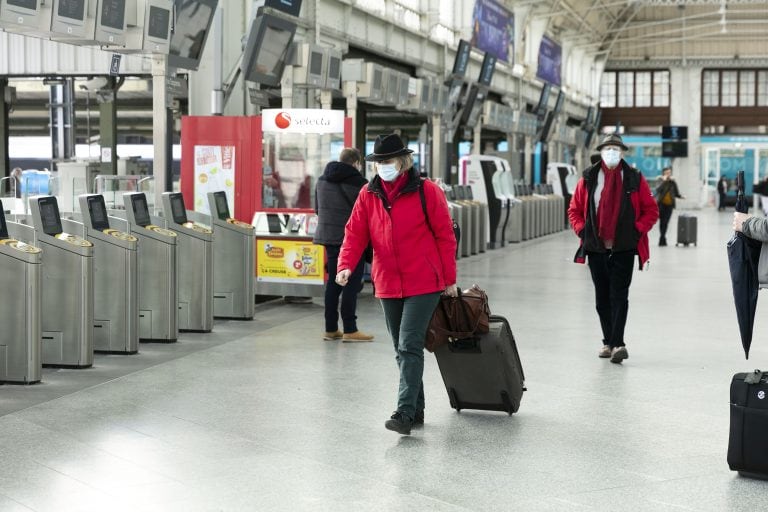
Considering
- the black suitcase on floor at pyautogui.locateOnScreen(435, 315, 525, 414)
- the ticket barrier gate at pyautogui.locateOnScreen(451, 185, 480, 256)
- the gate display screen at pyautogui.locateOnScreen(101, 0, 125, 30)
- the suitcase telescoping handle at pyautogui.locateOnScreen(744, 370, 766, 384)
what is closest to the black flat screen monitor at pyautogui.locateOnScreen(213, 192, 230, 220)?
the gate display screen at pyautogui.locateOnScreen(101, 0, 125, 30)

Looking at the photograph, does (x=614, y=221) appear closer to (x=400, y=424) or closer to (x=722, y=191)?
(x=400, y=424)

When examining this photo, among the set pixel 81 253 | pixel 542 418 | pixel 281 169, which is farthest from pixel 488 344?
pixel 281 169

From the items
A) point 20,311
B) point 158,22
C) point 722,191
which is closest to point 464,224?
point 158,22

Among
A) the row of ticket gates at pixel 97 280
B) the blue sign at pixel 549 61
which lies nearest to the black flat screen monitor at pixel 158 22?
the row of ticket gates at pixel 97 280

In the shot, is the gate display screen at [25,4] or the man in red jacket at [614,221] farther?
the gate display screen at [25,4]

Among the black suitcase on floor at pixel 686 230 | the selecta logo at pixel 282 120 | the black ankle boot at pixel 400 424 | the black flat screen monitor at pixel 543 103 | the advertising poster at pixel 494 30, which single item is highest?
the advertising poster at pixel 494 30

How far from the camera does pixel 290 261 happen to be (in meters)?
12.1

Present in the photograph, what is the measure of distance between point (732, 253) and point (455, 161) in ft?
92.6

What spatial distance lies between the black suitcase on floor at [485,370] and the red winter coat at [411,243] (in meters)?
0.46

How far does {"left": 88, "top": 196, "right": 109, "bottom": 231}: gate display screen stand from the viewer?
338 inches

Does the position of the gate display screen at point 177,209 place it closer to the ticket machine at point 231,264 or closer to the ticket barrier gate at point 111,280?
the ticket machine at point 231,264

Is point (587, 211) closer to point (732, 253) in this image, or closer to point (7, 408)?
point (732, 253)

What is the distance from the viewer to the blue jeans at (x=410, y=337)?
19.4 feet

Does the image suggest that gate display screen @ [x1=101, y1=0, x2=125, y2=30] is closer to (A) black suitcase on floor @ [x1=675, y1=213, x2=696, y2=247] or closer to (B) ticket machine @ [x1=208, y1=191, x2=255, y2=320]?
(B) ticket machine @ [x1=208, y1=191, x2=255, y2=320]
